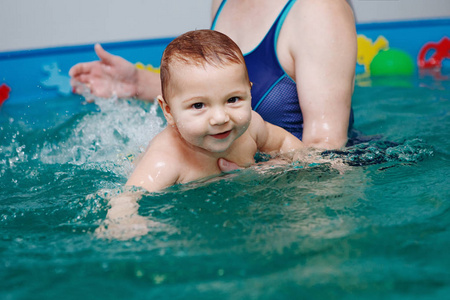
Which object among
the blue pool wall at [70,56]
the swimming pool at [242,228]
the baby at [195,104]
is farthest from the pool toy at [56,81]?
the baby at [195,104]

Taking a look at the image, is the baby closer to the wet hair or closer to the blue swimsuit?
the wet hair

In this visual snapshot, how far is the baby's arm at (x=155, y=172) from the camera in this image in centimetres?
145

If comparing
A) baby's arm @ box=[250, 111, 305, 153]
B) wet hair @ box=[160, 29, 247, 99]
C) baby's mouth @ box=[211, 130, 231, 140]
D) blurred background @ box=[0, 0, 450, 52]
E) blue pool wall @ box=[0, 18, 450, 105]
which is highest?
blurred background @ box=[0, 0, 450, 52]

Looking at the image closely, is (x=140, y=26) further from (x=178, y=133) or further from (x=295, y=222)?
(x=295, y=222)

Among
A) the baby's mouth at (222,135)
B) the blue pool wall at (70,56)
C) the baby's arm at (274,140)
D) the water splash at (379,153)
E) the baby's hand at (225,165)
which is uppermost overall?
the blue pool wall at (70,56)

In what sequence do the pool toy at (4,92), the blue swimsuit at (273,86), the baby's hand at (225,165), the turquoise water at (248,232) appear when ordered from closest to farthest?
the turquoise water at (248,232) < the baby's hand at (225,165) < the blue swimsuit at (273,86) < the pool toy at (4,92)

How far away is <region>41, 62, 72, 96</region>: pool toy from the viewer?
3156 mm

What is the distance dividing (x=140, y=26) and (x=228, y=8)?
6.18ft

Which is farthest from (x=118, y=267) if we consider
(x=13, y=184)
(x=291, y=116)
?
(x=291, y=116)

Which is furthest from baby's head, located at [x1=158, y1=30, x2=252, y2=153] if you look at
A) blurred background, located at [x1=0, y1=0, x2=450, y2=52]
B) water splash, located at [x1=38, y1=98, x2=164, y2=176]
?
blurred background, located at [x1=0, y1=0, x2=450, y2=52]

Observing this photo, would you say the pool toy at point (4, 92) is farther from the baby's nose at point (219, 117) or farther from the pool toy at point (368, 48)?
the pool toy at point (368, 48)

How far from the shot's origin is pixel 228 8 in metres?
2.04

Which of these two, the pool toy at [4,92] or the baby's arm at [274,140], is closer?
the baby's arm at [274,140]

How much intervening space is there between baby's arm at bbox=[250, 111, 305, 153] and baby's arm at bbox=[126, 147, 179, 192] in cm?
33
